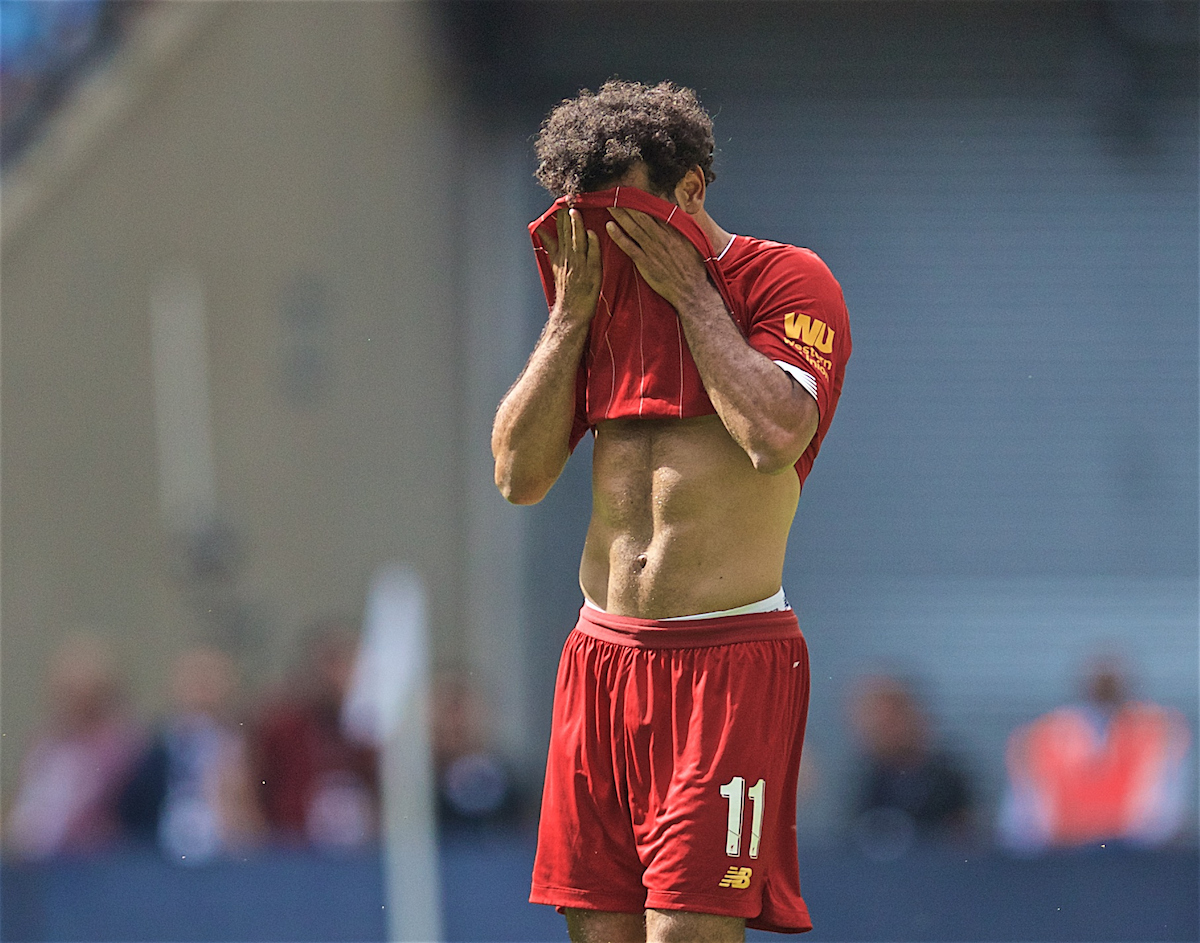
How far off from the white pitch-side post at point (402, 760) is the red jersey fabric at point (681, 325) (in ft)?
13.0

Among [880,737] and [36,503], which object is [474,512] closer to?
[36,503]

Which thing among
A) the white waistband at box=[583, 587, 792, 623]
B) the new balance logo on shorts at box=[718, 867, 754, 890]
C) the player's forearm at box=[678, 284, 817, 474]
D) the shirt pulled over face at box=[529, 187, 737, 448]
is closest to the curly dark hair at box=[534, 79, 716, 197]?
the shirt pulled over face at box=[529, 187, 737, 448]

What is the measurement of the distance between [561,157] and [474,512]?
7.92 metres

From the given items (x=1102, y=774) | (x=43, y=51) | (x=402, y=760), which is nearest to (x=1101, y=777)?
(x=1102, y=774)

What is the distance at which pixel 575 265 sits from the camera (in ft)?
9.16

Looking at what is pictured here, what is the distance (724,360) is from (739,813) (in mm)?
795

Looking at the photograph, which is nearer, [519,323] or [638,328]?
[638,328]

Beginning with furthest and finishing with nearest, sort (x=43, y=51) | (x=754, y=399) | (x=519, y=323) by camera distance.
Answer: (x=519, y=323) → (x=43, y=51) → (x=754, y=399)

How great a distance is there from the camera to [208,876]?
247 inches

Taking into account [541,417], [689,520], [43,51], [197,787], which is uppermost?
[43,51]

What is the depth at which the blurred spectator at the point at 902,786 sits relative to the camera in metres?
6.71

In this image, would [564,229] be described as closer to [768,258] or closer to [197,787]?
[768,258]

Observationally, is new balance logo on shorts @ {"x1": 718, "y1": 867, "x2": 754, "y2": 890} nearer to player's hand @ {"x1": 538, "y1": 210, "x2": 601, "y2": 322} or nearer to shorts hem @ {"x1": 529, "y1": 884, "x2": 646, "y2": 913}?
shorts hem @ {"x1": 529, "y1": 884, "x2": 646, "y2": 913}

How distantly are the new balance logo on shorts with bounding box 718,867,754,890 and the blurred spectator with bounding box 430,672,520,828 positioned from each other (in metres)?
4.48
